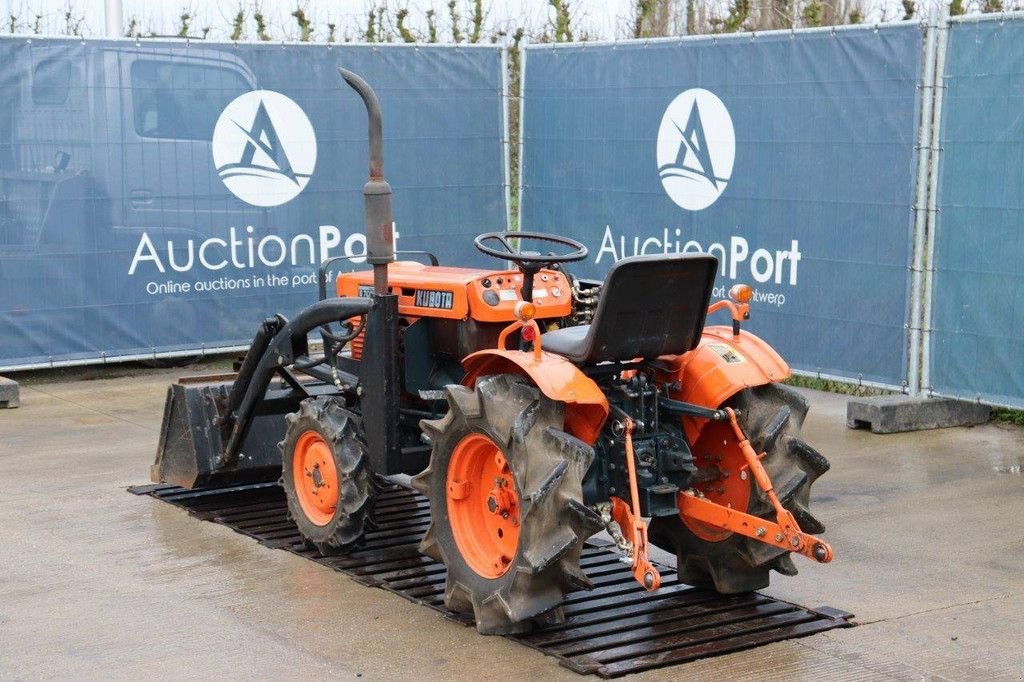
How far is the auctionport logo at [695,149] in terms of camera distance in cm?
1007

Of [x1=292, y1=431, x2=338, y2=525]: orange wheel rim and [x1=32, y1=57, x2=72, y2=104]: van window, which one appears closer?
[x1=292, y1=431, x2=338, y2=525]: orange wheel rim

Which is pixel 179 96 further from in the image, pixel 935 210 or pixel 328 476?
pixel 935 210

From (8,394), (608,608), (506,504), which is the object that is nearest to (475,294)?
(506,504)

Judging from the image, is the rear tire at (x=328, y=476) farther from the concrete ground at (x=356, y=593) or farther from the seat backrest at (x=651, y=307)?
the seat backrest at (x=651, y=307)

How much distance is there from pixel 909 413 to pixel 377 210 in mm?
4189

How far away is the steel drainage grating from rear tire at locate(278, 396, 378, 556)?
0.37 ft

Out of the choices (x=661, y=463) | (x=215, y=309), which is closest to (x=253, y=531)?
(x=661, y=463)

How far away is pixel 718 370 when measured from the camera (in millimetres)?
5527

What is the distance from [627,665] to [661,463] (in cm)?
85

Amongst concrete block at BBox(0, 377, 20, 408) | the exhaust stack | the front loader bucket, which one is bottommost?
concrete block at BBox(0, 377, 20, 408)

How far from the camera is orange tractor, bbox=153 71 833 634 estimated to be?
5.14 m

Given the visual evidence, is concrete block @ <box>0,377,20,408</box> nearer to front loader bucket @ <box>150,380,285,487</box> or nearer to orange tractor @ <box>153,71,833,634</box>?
front loader bucket @ <box>150,380,285,487</box>

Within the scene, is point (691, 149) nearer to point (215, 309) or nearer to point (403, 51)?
point (403, 51)

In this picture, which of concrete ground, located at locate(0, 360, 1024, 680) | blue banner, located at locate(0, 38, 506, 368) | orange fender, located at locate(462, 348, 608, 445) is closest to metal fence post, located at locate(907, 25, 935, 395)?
concrete ground, located at locate(0, 360, 1024, 680)
